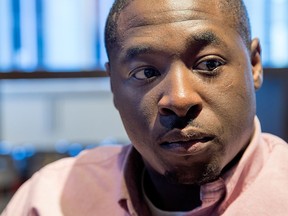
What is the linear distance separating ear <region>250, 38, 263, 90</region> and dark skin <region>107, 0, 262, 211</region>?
0.17 ft

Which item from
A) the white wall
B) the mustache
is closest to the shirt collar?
the mustache

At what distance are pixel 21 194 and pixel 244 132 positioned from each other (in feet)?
1.53

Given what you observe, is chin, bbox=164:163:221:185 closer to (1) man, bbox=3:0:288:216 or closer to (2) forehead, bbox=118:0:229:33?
(1) man, bbox=3:0:288:216

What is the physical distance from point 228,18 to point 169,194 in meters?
0.30

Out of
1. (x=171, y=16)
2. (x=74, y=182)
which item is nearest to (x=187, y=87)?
(x=171, y=16)

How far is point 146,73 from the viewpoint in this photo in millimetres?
730

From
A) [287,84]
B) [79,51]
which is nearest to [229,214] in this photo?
[287,84]

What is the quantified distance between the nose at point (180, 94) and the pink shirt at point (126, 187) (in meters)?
0.13

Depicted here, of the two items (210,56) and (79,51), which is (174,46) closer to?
(210,56)

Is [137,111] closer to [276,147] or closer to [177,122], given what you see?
[177,122]

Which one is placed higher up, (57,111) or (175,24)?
(175,24)

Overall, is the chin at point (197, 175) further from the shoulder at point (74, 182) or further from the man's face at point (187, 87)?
the shoulder at point (74, 182)

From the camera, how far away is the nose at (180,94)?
66cm

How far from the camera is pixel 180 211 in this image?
81 centimetres
